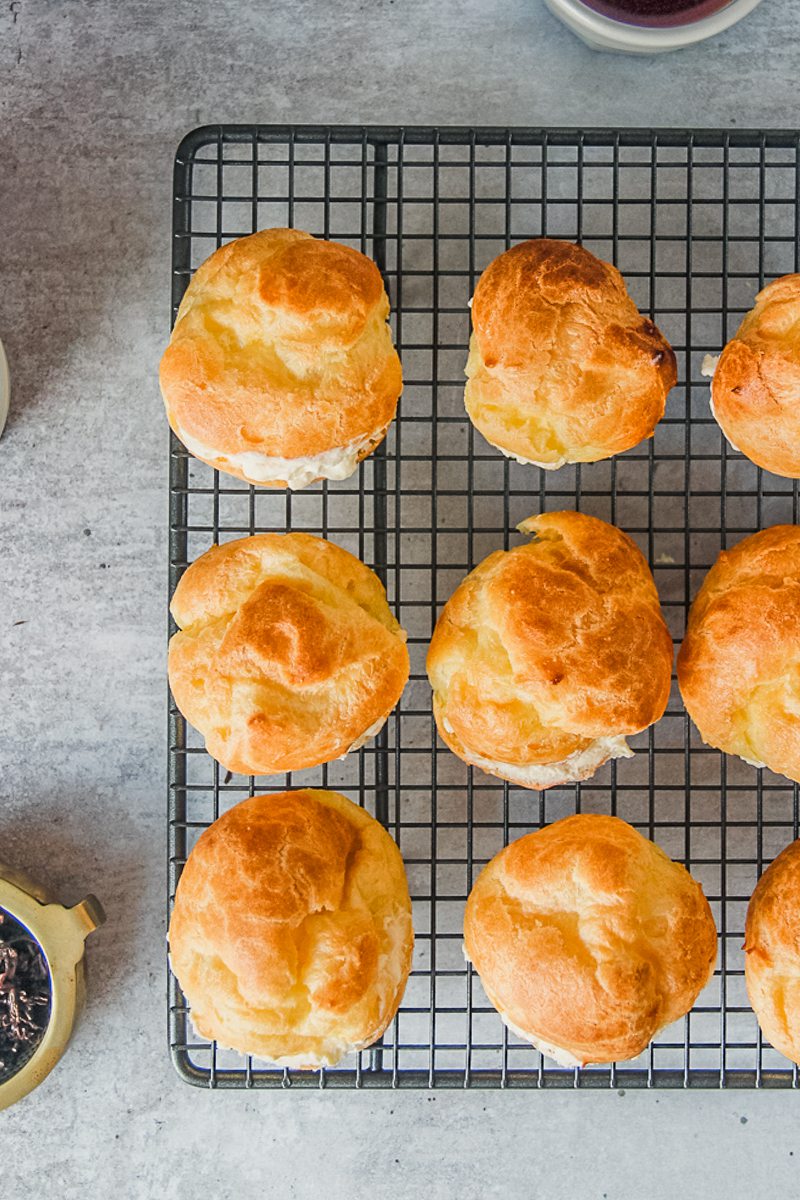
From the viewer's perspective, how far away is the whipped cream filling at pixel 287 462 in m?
2.37

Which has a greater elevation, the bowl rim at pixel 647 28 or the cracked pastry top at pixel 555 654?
the bowl rim at pixel 647 28

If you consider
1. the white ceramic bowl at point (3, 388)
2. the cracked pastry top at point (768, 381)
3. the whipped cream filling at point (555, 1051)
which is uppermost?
the cracked pastry top at point (768, 381)

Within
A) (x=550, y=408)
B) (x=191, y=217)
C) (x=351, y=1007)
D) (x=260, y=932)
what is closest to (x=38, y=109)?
(x=191, y=217)

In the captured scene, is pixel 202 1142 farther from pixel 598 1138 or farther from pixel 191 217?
pixel 191 217

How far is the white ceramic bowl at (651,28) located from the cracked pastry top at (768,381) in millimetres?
731

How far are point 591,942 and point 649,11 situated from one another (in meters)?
2.23

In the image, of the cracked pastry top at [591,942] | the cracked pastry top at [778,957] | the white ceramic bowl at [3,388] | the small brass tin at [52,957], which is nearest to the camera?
the cracked pastry top at [591,942]

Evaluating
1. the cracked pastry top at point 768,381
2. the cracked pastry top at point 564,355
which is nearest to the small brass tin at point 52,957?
the cracked pastry top at point 564,355

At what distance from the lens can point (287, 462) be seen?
238 cm

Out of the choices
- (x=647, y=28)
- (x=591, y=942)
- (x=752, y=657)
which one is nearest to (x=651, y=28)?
(x=647, y=28)

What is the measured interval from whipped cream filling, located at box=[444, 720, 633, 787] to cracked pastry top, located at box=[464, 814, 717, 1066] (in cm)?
12

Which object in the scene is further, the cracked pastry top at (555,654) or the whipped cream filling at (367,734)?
the whipped cream filling at (367,734)

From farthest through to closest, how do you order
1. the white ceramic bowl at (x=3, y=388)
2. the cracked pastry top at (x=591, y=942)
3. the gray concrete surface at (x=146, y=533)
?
the gray concrete surface at (x=146, y=533) < the white ceramic bowl at (x=3, y=388) < the cracked pastry top at (x=591, y=942)

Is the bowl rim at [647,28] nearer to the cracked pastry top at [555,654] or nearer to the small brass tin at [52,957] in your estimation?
the cracked pastry top at [555,654]
